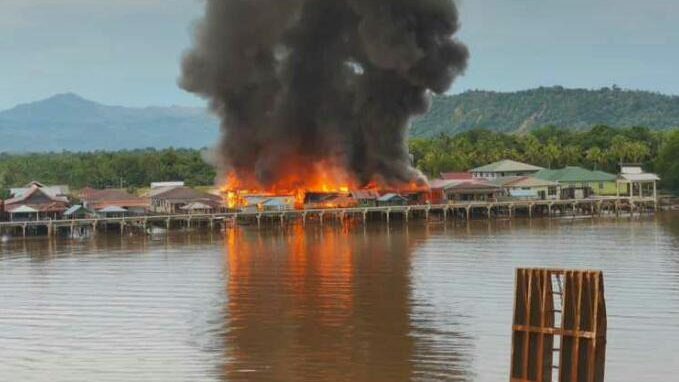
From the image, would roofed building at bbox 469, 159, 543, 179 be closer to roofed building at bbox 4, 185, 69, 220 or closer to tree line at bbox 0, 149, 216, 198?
tree line at bbox 0, 149, 216, 198

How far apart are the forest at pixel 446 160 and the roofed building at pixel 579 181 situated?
12.5 metres

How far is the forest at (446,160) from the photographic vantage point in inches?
4151

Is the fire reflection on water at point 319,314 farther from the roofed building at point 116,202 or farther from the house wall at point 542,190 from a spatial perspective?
the house wall at point 542,190

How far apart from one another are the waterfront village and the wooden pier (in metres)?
0.76

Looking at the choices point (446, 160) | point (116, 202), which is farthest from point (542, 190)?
point (116, 202)

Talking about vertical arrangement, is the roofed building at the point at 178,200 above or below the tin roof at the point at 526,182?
below

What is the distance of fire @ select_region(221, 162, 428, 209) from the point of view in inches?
3123

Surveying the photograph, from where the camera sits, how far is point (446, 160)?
351 feet

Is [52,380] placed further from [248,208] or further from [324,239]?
[248,208]

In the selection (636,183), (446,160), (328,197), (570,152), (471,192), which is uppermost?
(570,152)

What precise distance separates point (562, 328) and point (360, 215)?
182 ft

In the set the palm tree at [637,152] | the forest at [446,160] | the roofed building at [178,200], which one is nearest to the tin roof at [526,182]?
the forest at [446,160]

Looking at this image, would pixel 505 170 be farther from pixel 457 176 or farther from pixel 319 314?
pixel 319 314

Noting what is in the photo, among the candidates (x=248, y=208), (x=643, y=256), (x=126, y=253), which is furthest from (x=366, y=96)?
(x=643, y=256)
